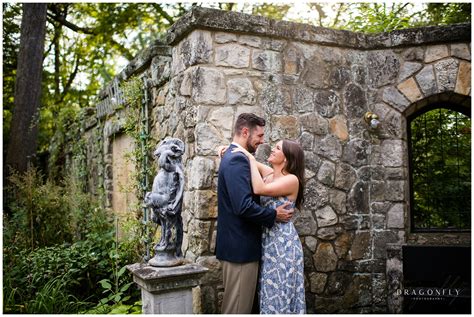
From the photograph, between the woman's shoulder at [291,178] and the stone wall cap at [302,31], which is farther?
the stone wall cap at [302,31]

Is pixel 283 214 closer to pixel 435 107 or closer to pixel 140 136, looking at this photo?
pixel 140 136

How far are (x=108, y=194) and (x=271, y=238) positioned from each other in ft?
14.1

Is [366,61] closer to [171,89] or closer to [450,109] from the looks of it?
[450,109]

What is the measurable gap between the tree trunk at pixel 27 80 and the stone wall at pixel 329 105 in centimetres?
539

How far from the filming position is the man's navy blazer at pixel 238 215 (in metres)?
3.01

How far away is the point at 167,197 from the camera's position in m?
3.03

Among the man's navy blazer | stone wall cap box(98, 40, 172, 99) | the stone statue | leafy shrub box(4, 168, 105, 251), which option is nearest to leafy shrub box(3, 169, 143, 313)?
leafy shrub box(4, 168, 105, 251)

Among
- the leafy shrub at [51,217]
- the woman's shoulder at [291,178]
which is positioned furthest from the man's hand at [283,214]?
the leafy shrub at [51,217]

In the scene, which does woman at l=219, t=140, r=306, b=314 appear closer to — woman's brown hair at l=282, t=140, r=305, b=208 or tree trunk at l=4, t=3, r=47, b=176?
woman's brown hair at l=282, t=140, r=305, b=208

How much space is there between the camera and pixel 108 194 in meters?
6.82

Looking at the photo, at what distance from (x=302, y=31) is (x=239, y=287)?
255cm

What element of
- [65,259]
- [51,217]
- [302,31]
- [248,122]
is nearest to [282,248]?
[248,122]

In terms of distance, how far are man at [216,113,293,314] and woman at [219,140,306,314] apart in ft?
0.22

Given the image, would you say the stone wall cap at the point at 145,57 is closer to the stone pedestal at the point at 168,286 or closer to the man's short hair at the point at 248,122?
the man's short hair at the point at 248,122
